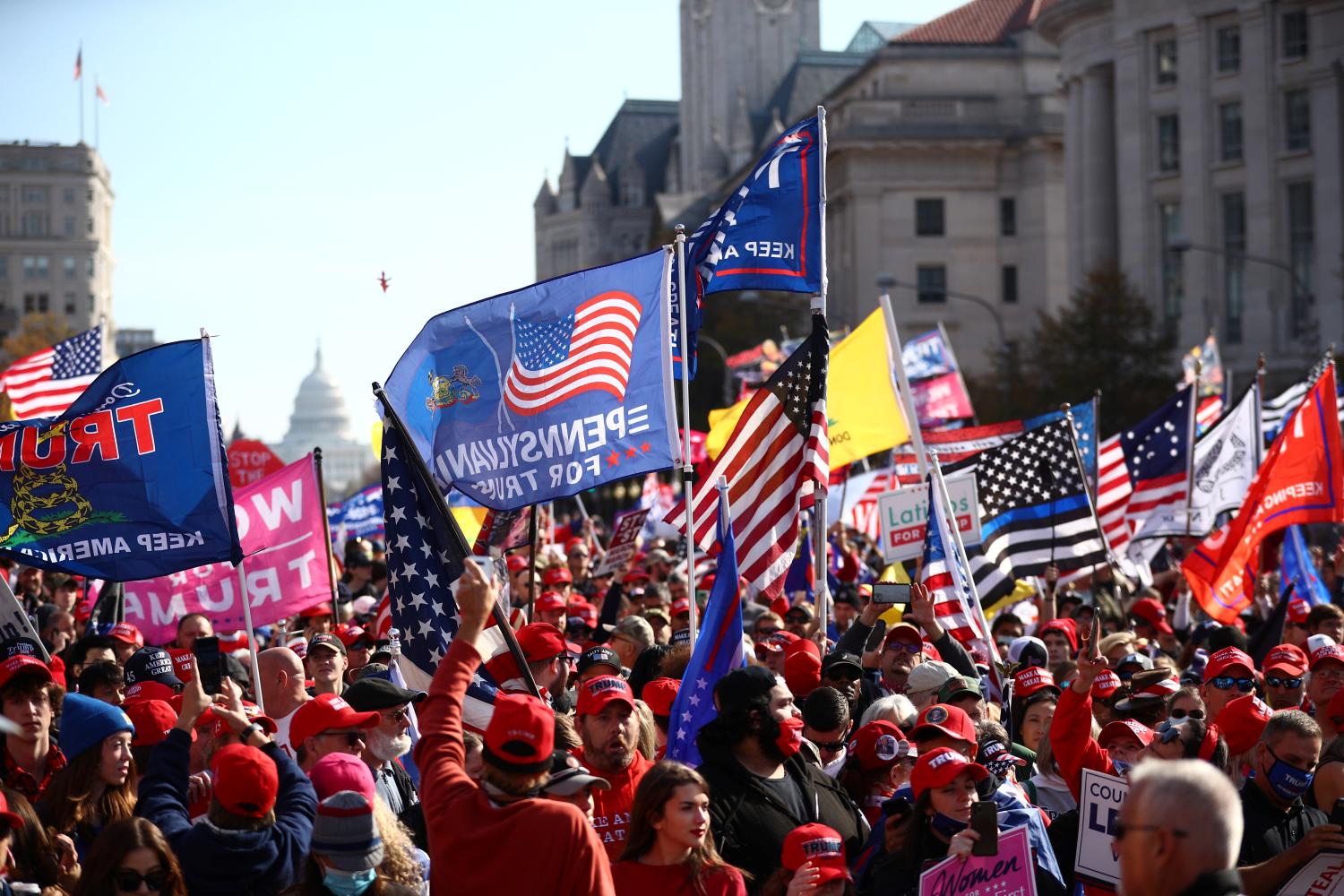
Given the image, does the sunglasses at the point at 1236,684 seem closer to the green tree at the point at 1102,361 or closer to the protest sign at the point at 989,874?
the protest sign at the point at 989,874

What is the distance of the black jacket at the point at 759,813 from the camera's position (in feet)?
21.8

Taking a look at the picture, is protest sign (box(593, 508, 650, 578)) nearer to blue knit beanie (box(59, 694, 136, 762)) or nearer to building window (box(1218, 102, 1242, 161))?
blue knit beanie (box(59, 694, 136, 762))

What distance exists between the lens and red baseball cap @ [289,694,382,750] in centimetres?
679

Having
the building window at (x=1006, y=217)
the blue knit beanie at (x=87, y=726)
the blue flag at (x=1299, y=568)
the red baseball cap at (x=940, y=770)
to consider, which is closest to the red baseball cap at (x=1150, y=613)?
the blue flag at (x=1299, y=568)

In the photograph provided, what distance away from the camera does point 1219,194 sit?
5591cm

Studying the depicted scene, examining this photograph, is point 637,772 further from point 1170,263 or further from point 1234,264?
point 1170,263

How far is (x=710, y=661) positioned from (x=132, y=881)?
259cm

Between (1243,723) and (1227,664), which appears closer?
(1243,723)

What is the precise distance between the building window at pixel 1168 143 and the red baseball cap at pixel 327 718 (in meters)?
54.3

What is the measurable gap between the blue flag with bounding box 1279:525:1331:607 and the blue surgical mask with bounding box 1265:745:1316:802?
328 inches

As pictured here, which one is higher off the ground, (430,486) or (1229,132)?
(1229,132)

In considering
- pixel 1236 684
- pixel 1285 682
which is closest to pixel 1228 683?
pixel 1236 684

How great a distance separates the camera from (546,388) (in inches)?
395

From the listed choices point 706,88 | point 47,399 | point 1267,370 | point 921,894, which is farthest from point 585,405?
point 706,88
